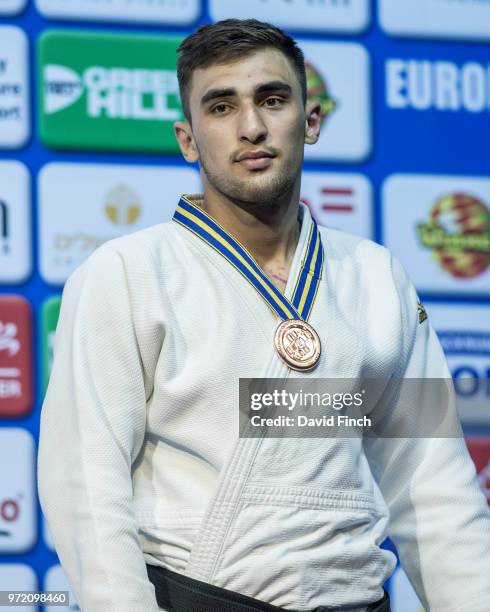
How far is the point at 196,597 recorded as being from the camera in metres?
1.71

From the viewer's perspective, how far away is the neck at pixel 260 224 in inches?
77.3

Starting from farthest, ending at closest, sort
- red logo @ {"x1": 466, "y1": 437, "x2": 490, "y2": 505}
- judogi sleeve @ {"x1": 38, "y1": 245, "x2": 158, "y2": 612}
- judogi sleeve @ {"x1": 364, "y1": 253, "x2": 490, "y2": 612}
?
1. red logo @ {"x1": 466, "y1": 437, "x2": 490, "y2": 505}
2. judogi sleeve @ {"x1": 364, "y1": 253, "x2": 490, "y2": 612}
3. judogi sleeve @ {"x1": 38, "y1": 245, "x2": 158, "y2": 612}

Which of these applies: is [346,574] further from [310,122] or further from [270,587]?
[310,122]

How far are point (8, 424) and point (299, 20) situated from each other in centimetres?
117

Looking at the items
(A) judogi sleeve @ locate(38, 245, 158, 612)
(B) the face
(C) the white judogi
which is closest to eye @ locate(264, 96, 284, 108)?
(B) the face

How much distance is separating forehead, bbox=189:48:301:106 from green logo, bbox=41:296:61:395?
95cm

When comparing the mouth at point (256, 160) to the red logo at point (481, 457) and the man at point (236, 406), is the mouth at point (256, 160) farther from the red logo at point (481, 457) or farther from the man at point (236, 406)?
the red logo at point (481, 457)

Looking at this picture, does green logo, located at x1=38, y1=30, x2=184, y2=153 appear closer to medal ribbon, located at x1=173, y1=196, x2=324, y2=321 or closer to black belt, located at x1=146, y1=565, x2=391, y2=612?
medal ribbon, located at x1=173, y1=196, x2=324, y2=321

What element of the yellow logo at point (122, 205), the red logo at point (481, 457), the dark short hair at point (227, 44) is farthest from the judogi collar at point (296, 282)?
the red logo at point (481, 457)

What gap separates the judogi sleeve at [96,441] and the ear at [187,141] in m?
0.25

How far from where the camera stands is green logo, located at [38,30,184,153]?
9.39ft

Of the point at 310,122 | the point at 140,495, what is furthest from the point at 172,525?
the point at 310,122

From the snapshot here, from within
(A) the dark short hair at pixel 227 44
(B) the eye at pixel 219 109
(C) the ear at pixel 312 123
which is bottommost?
(C) the ear at pixel 312 123

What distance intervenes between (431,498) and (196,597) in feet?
1.46
